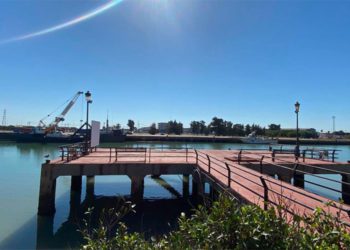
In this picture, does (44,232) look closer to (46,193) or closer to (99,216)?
(46,193)

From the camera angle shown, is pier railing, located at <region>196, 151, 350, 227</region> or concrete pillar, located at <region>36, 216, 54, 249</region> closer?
pier railing, located at <region>196, 151, 350, 227</region>

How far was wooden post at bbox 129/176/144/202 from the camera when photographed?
15.7 m

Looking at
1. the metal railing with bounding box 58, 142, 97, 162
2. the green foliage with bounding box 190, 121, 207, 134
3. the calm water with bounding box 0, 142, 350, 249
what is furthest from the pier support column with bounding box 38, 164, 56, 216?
the green foliage with bounding box 190, 121, 207, 134

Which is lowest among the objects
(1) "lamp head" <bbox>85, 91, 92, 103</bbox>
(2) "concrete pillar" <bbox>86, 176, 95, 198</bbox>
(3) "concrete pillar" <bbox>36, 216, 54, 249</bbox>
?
(3) "concrete pillar" <bbox>36, 216, 54, 249</bbox>

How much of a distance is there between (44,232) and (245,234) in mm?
11885

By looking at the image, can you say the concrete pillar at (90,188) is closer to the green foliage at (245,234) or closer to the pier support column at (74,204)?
the pier support column at (74,204)

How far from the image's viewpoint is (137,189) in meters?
15.8

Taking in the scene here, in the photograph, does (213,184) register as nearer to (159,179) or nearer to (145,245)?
(145,245)

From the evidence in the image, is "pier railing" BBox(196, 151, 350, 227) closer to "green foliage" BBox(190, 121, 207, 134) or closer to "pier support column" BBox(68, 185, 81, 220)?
"pier support column" BBox(68, 185, 81, 220)

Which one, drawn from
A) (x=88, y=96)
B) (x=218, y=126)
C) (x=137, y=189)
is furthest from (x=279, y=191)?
(x=218, y=126)

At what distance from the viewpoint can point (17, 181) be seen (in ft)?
79.5

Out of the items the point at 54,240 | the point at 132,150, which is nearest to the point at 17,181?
the point at 132,150

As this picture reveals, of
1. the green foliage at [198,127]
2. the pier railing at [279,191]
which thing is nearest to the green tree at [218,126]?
the green foliage at [198,127]

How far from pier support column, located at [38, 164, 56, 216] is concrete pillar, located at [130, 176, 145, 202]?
154 inches
